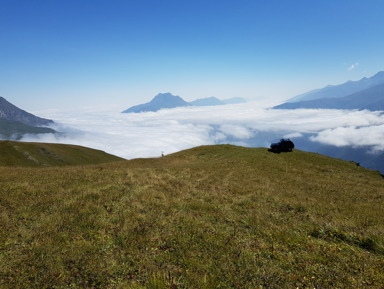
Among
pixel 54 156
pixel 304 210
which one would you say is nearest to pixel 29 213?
pixel 304 210

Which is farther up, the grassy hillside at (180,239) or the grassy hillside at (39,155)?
the grassy hillside at (180,239)

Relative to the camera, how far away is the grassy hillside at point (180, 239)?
638 centimetres

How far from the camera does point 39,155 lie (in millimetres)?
111500

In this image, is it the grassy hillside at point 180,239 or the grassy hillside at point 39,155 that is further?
Answer: the grassy hillside at point 39,155

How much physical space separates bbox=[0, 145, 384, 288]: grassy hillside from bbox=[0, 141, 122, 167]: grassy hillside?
107 metres

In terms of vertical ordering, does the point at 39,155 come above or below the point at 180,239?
below

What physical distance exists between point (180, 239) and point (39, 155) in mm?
133897

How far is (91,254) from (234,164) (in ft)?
103

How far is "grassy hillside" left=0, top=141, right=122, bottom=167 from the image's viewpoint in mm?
98600

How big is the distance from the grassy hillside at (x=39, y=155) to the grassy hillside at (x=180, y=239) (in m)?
107

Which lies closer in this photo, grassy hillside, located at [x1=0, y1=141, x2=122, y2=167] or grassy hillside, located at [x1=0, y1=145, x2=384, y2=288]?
grassy hillside, located at [x1=0, y1=145, x2=384, y2=288]

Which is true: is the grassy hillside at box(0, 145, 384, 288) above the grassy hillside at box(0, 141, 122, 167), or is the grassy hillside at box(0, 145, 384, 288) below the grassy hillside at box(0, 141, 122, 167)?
above

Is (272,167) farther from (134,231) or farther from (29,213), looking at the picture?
(29,213)

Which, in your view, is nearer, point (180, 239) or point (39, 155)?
point (180, 239)
